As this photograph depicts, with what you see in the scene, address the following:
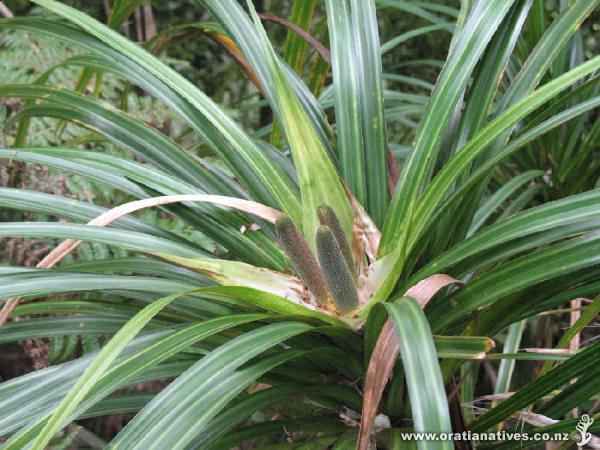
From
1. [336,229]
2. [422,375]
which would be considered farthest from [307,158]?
[422,375]

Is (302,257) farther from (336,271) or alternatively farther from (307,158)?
(307,158)

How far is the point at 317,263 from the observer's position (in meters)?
0.79

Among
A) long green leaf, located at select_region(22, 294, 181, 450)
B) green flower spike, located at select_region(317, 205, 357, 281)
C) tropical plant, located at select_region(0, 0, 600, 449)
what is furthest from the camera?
green flower spike, located at select_region(317, 205, 357, 281)

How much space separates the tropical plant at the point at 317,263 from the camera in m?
0.67

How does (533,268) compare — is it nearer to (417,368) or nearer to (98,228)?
(417,368)

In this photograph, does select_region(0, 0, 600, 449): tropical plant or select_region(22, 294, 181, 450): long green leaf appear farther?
select_region(0, 0, 600, 449): tropical plant

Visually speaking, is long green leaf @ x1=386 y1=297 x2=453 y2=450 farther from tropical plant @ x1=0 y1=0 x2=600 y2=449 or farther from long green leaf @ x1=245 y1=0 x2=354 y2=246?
long green leaf @ x1=245 y1=0 x2=354 y2=246

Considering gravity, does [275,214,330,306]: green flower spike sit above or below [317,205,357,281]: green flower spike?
below

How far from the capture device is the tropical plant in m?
0.67

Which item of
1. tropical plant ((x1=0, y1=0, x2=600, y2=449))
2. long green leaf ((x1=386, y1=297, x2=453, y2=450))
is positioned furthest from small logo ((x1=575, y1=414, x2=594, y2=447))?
long green leaf ((x1=386, y1=297, x2=453, y2=450))

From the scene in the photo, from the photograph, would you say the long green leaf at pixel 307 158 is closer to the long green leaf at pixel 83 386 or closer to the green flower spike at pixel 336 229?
the green flower spike at pixel 336 229

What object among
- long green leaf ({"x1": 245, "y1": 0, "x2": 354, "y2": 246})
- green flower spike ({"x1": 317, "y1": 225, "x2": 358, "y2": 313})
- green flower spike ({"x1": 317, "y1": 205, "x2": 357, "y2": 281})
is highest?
long green leaf ({"x1": 245, "y1": 0, "x2": 354, "y2": 246})

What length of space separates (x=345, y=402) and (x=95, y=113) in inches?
21.7

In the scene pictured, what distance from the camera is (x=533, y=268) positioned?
74cm
